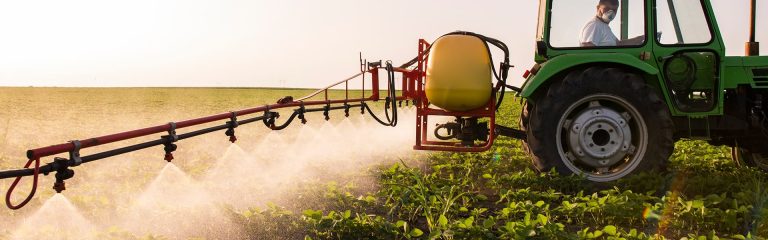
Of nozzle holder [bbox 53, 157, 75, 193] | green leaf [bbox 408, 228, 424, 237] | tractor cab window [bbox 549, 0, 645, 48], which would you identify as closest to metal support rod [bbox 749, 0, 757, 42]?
tractor cab window [bbox 549, 0, 645, 48]

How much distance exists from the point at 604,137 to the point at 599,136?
41mm

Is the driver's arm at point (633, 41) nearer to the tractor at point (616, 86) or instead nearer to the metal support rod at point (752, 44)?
the tractor at point (616, 86)

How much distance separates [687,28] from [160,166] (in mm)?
6108

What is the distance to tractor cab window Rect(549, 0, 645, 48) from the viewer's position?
511 centimetres

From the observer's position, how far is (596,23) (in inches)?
201

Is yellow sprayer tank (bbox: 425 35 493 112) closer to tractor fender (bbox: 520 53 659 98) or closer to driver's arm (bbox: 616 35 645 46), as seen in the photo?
tractor fender (bbox: 520 53 659 98)

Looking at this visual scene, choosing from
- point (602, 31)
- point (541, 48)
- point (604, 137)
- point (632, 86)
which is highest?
point (602, 31)

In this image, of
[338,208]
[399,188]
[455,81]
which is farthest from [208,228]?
[455,81]

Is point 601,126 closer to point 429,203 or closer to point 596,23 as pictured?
point 596,23

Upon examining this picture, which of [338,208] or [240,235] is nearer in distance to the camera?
[240,235]

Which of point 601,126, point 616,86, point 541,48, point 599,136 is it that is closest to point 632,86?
point 616,86

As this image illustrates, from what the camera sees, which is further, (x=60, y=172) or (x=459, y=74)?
(x=459, y=74)

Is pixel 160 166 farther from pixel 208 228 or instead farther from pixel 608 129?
pixel 608 129

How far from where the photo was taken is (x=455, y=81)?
5.24 m
